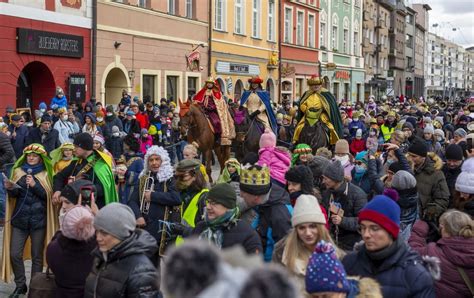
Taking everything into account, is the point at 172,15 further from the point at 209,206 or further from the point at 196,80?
the point at 209,206

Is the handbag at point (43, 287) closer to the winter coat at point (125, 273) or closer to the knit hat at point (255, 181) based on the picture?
the winter coat at point (125, 273)

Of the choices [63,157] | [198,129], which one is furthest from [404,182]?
[198,129]

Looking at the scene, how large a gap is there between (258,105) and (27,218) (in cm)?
984

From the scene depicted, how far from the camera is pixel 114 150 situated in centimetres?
1636

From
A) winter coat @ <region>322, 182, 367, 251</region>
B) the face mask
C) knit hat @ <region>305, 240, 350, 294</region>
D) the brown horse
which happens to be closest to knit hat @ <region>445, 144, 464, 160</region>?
the face mask

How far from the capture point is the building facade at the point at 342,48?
2019 inches

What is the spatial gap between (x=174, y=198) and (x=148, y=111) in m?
14.9

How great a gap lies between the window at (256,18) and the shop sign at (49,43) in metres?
16.6

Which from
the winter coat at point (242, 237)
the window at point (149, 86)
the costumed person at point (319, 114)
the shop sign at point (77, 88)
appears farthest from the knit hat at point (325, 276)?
the window at point (149, 86)

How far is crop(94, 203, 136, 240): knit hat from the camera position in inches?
169

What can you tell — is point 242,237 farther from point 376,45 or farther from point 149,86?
point 376,45

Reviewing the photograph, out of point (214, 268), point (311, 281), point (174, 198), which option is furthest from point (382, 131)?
point (214, 268)

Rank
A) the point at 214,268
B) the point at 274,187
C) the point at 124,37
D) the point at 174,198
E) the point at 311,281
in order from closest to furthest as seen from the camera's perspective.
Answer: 1. the point at 214,268
2. the point at 311,281
3. the point at 274,187
4. the point at 174,198
5. the point at 124,37

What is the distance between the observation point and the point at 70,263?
4883 mm
